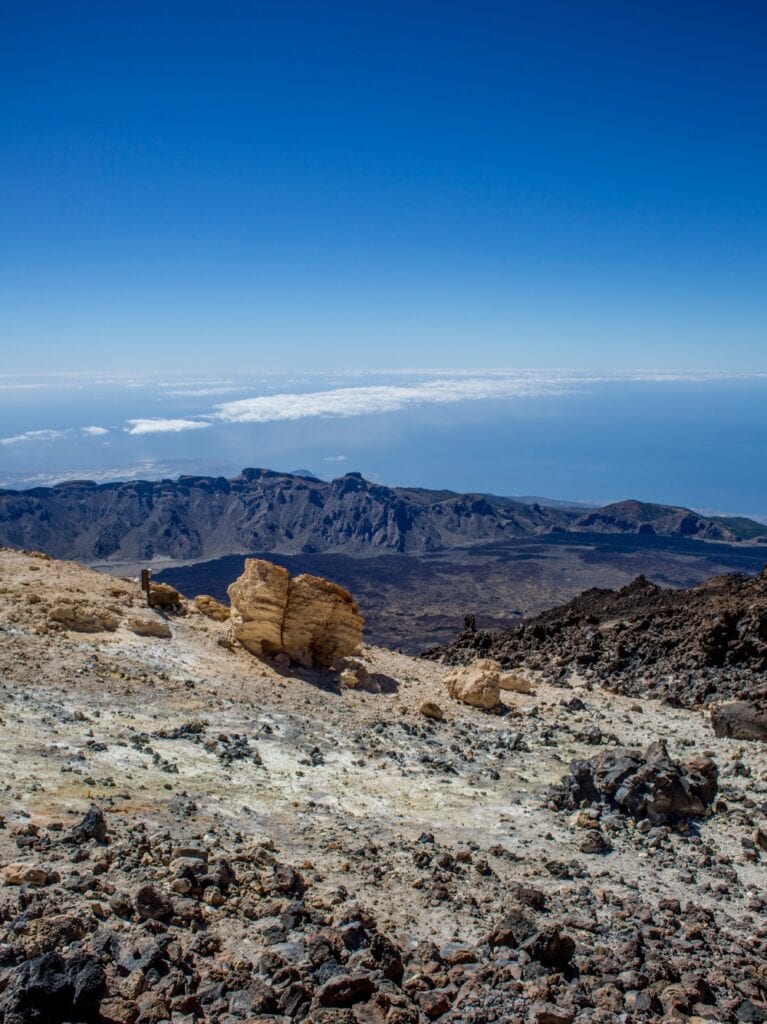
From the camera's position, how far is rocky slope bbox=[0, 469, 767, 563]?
10988 centimetres

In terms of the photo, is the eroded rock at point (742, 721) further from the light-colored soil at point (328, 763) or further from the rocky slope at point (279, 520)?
the rocky slope at point (279, 520)

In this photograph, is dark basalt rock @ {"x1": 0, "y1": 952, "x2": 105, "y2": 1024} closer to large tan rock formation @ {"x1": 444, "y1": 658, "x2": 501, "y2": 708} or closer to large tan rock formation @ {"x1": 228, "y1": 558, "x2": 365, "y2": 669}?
large tan rock formation @ {"x1": 228, "y1": 558, "x2": 365, "y2": 669}

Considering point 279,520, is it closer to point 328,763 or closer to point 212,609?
point 212,609

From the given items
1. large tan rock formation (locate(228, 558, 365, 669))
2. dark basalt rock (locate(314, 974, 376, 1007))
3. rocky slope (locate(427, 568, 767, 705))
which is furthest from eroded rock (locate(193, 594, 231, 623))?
dark basalt rock (locate(314, 974, 376, 1007))

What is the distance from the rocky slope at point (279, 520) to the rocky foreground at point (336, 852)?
9394 cm

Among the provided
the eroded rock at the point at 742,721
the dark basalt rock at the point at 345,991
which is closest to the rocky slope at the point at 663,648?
the eroded rock at the point at 742,721

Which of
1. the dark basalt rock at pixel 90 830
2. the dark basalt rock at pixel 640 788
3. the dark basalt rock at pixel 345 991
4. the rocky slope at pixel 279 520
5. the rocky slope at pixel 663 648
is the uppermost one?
the dark basalt rock at pixel 90 830

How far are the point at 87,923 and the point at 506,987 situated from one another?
3222 millimetres

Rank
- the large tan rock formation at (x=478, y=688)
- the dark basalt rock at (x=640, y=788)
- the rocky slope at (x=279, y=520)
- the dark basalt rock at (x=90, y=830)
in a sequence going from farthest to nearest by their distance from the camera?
the rocky slope at (x=279, y=520)
the large tan rock formation at (x=478, y=688)
the dark basalt rock at (x=640, y=788)
the dark basalt rock at (x=90, y=830)

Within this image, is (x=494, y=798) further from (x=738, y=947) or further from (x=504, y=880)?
(x=738, y=947)

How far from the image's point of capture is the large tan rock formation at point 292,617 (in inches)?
664

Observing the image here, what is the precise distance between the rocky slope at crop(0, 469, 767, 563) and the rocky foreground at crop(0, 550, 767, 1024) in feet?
308

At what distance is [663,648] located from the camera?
21797mm

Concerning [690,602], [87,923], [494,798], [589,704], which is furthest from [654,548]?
[87,923]
